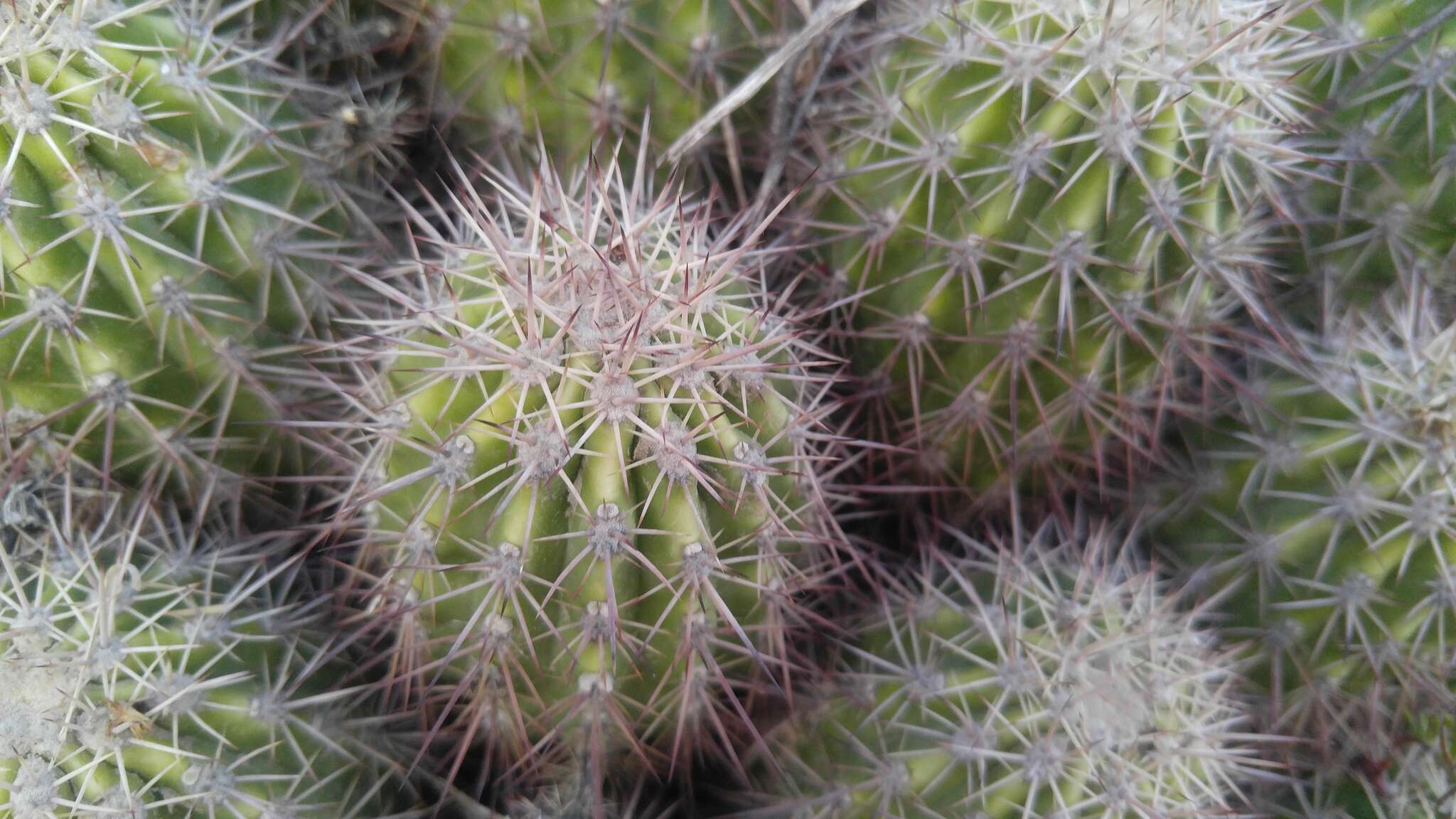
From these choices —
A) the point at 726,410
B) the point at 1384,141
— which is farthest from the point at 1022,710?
the point at 1384,141

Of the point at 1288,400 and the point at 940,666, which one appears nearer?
the point at 940,666

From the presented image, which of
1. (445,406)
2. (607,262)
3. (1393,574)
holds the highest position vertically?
(607,262)

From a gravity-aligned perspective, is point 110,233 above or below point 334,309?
above

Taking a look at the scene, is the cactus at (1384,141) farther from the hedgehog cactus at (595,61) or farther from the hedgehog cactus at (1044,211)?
the hedgehog cactus at (595,61)

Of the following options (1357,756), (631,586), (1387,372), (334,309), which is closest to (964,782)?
(631,586)

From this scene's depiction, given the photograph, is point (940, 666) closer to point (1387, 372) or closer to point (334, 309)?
point (1387, 372)

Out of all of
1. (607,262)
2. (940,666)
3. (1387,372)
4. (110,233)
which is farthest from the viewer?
(1387,372)

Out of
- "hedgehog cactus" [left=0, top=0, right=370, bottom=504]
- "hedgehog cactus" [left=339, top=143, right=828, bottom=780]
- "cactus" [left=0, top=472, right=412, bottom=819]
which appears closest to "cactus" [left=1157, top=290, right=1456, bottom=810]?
"hedgehog cactus" [left=339, top=143, right=828, bottom=780]
